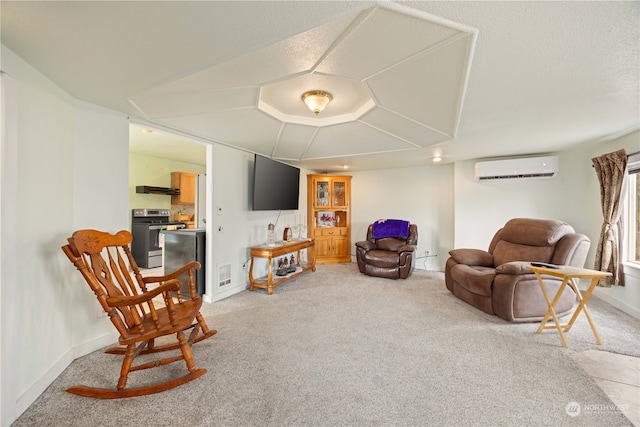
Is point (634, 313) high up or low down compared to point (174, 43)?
down

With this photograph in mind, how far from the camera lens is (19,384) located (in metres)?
1.52

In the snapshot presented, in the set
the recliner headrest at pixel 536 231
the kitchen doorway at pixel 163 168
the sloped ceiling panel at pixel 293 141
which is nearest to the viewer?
the recliner headrest at pixel 536 231

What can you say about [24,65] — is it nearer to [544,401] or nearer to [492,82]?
[492,82]

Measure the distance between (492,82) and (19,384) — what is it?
367cm

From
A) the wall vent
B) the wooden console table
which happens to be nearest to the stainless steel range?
the wall vent

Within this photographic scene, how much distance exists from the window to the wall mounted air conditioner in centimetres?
88

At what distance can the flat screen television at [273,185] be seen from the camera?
384cm

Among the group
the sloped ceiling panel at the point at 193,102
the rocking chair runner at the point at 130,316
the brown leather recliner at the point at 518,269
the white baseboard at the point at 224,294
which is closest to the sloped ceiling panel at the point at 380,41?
the sloped ceiling panel at the point at 193,102

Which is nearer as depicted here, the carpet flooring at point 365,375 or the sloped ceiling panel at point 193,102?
the carpet flooring at point 365,375

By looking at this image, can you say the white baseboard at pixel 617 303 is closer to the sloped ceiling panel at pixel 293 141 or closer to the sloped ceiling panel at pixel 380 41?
the sloped ceiling panel at pixel 380 41

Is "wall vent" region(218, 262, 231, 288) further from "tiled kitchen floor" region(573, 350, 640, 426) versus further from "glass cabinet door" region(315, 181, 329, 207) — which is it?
"tiled kitchen floor" region(573, 350, 640, 426)

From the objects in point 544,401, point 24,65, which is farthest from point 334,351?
point 24,65

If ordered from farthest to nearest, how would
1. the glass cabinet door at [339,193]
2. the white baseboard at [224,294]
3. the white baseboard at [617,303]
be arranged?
the glass cabinet door at [339,193] → the white baseboard at [224,294] → the white baseboard at [617,303]

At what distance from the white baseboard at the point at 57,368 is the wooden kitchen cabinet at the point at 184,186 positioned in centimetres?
418
